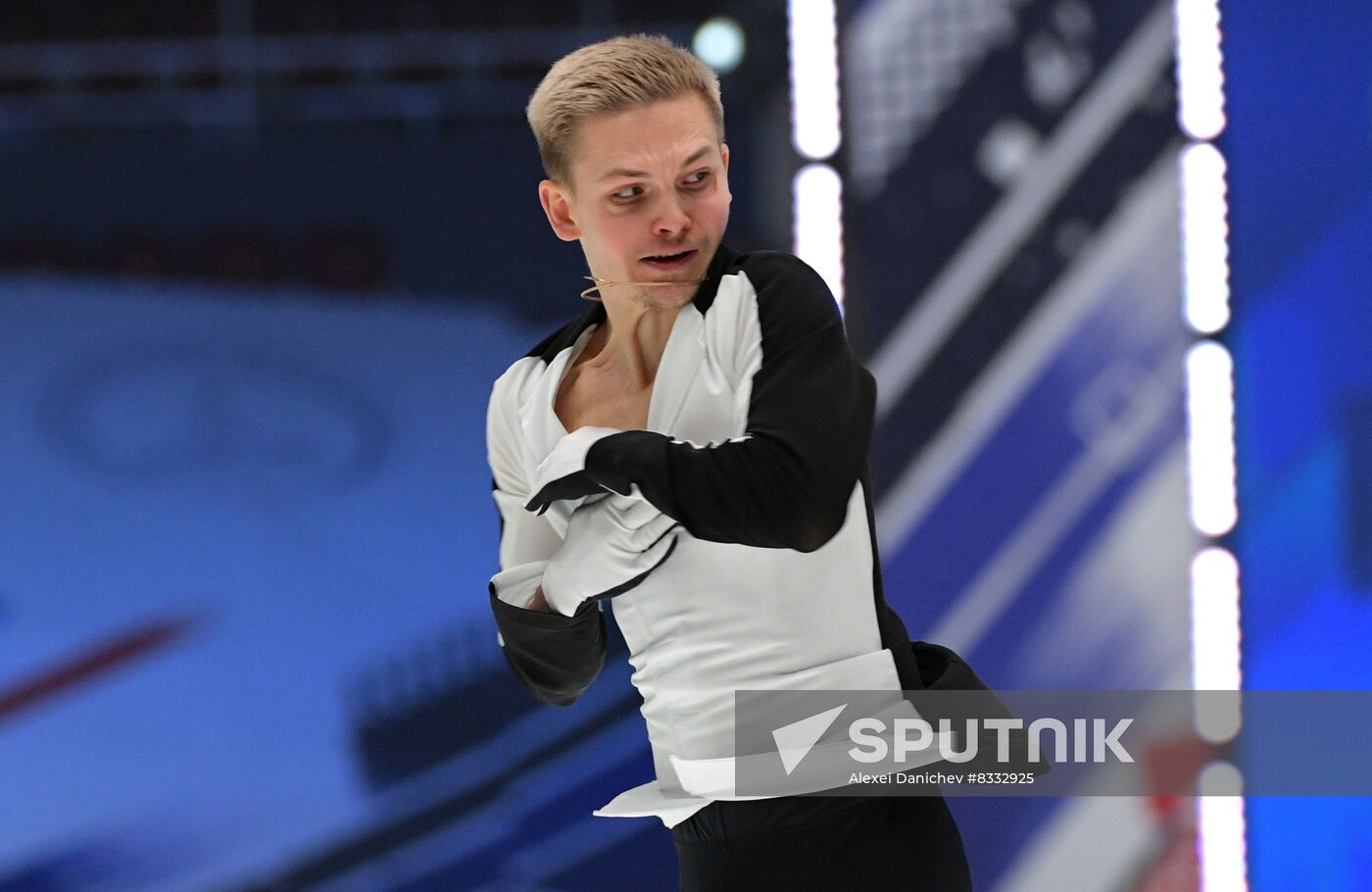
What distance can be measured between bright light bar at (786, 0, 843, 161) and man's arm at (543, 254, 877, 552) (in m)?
1.55

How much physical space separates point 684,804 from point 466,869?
67.4 inches

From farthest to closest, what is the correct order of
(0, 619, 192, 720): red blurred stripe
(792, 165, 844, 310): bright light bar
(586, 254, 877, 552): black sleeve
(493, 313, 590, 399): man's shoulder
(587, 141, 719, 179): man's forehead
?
1. (0, 619, 192, 720): red blurred stripe
2. (792, 165, 844, 310): bright light bar
3. (493, 313, 590, 399): man's shoulder
4. (587, 141, 719, 179): man's forehead
5. (586, 254, 877, 552): black sleeve

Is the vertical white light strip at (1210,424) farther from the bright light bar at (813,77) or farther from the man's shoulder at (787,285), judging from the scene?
the man's shoulder at (787,285)

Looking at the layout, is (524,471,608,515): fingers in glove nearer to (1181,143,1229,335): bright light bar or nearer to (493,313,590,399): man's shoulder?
(493,313,590,399): man's shoulder

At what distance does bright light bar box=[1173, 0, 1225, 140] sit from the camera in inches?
102

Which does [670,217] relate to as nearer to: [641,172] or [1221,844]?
[641,172]

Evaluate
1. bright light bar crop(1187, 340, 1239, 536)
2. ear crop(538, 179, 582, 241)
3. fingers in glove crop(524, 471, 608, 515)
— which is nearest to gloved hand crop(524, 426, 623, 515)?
fingers in glove crop(524, 471, 608, 515)

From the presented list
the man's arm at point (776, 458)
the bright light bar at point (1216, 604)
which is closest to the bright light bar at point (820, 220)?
the bright light bar at point (1216, 604)

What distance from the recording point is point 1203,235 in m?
2.59

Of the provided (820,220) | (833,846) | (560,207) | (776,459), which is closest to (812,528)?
(776,459)

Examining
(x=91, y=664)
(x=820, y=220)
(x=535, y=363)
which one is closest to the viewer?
(x=535, y=363)

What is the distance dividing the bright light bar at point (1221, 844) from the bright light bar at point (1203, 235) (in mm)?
932

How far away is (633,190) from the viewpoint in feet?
3.65

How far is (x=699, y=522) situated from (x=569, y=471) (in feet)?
0.36
